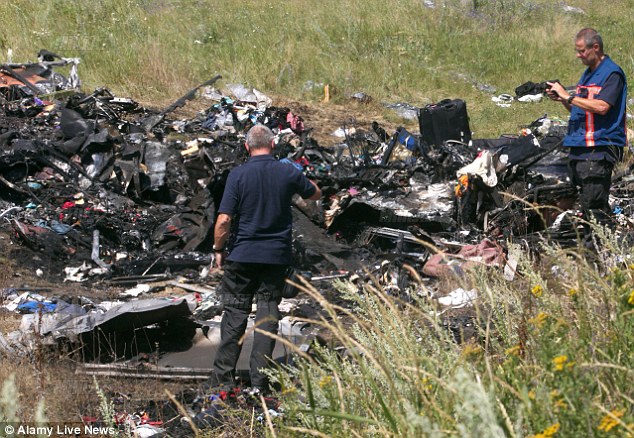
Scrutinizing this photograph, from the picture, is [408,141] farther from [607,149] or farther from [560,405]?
[560,405]

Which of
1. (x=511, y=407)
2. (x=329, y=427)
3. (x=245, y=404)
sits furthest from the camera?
(x=245, y=404)

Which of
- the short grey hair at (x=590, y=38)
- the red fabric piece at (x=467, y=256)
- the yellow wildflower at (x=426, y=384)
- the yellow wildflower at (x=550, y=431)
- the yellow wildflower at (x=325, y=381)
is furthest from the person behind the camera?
the red fabric piece at (x=467, y=256)

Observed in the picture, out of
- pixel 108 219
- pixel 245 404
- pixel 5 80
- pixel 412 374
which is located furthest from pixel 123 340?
pixel 5 80

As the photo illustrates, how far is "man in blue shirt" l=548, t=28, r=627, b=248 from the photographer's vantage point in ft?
20.7

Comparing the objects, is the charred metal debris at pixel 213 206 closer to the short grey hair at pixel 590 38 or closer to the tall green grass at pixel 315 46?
the short grey hair at pixel 590 38

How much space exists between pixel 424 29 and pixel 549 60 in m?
2.95

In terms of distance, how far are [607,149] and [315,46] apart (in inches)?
430

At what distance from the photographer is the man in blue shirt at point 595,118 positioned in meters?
6.32

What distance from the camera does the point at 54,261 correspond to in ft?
25.9

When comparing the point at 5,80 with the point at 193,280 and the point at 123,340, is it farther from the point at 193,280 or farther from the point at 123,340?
the point at 123,340

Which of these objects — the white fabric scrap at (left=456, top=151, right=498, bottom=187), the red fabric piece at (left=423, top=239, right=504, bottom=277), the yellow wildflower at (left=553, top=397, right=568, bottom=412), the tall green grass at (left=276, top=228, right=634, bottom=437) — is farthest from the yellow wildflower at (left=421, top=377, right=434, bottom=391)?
the white fabric scrap at (left=456, top=151, right=498, bottom=187)

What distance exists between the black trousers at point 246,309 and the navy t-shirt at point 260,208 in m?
0.10

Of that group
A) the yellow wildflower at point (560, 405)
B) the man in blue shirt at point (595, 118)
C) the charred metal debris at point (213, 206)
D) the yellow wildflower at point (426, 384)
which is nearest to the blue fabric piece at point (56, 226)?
the charred metal debris at point (213, 206)

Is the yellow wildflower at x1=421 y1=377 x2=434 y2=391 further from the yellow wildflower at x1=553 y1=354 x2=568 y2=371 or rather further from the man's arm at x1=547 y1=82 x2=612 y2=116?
the man's arm at x1=547 y1=82 x2=612 y2=116
